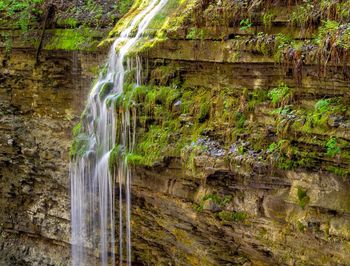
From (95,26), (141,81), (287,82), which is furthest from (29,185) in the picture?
(287,82)

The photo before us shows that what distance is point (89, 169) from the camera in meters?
7.75

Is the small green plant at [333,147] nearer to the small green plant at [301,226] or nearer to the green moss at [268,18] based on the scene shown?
the small green plant at [301,226]

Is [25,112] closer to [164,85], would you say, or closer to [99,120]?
[99,120]

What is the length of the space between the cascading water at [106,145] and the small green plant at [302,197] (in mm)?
2844

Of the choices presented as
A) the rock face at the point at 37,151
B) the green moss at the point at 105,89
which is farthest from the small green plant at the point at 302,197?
the rock face at the point at 37,151

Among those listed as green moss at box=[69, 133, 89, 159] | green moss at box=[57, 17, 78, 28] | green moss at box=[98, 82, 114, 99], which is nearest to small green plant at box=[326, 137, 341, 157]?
green moss at box=[98, 82, 114, 99]

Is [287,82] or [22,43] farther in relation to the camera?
[22,43]

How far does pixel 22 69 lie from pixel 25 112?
106 centimetres

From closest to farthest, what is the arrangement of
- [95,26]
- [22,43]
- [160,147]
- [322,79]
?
1. [322,79]
2. [160,147]
3. [95,26]
4. [22,43]

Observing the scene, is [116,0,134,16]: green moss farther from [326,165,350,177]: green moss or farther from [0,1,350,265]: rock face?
[326,165,350,177]: green moss

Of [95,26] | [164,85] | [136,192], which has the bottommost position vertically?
[136,192]

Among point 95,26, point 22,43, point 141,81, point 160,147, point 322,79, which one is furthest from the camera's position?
point 22,43

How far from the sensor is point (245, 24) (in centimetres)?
613

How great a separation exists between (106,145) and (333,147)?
3.78 m
